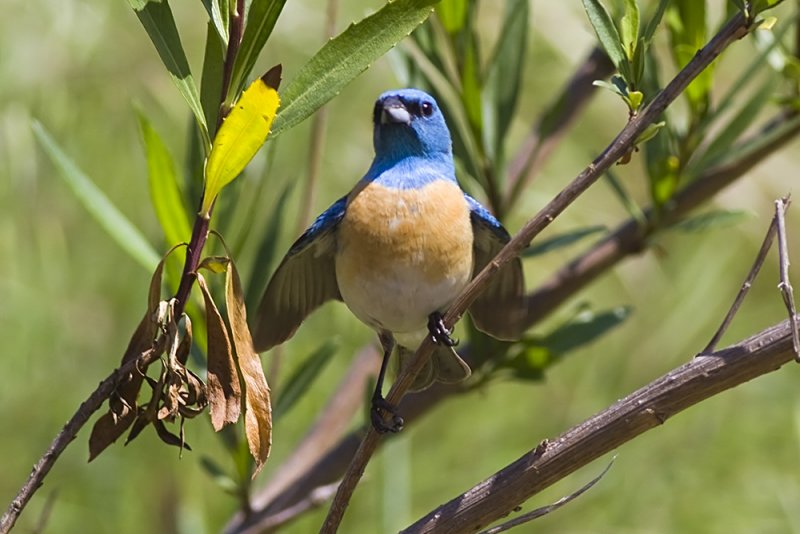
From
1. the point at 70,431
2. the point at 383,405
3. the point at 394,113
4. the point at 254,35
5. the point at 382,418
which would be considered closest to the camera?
the point at 70,431

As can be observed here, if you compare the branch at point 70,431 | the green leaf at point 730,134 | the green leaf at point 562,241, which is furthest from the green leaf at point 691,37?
the branch at point 70,431

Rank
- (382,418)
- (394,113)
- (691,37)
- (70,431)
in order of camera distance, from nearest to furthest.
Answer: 1. (70,431)
2. (382,418)
3. (691,37)
4. (394,113)

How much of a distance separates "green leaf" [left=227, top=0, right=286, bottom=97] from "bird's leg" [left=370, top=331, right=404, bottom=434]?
49cm

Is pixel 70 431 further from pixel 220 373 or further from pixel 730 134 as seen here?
pixel 730 134

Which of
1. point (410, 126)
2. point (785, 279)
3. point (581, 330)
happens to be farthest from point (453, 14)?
point (785, 279)

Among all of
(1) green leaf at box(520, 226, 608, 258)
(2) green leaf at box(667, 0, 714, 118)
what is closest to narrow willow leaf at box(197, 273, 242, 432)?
(1) green leaf at box(520, 226, 608, 258)

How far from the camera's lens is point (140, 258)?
2.13m

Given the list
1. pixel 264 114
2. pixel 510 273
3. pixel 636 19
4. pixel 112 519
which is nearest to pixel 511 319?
pixel 510 273

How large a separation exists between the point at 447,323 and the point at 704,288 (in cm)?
176

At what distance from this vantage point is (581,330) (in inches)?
90.4

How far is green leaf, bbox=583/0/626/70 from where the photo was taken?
1436 mm

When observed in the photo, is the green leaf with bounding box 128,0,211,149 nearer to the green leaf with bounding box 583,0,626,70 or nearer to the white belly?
the green leaf with bounding box 583,0,626,70

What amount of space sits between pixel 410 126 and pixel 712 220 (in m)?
0.64

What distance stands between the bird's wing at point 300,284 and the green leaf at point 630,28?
2.75 ft
